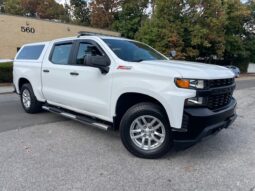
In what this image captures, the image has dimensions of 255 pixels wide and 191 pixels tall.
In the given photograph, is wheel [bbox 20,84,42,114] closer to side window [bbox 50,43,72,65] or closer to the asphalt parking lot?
the asphalt parking lot

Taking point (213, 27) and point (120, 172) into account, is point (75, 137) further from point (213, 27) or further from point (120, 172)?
point (213, 27)

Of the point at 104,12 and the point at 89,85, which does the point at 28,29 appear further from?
the point at 104,12

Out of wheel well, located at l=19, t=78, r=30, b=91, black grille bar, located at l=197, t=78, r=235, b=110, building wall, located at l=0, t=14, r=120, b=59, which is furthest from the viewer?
building wall, located at l=0, t=14, r=120, b=59

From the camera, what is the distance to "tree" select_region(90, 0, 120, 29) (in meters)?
40.1

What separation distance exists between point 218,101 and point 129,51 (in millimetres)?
1859

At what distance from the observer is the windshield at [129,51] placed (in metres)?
4.73

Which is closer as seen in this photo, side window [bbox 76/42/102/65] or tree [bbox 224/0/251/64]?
side window [bbox 76/42/102/65]

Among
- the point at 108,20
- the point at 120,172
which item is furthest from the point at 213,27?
the point at 120,172

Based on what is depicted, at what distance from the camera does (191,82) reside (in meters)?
3.73

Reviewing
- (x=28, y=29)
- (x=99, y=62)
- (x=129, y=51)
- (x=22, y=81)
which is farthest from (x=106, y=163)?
(x=28, y=29)

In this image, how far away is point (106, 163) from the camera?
13.2 ft

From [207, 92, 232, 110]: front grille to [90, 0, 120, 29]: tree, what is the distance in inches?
1469

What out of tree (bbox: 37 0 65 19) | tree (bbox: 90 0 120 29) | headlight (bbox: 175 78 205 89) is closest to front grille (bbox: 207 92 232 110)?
headlight (bbox: 175 78 205 89)

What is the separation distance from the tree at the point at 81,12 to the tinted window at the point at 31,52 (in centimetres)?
4094
